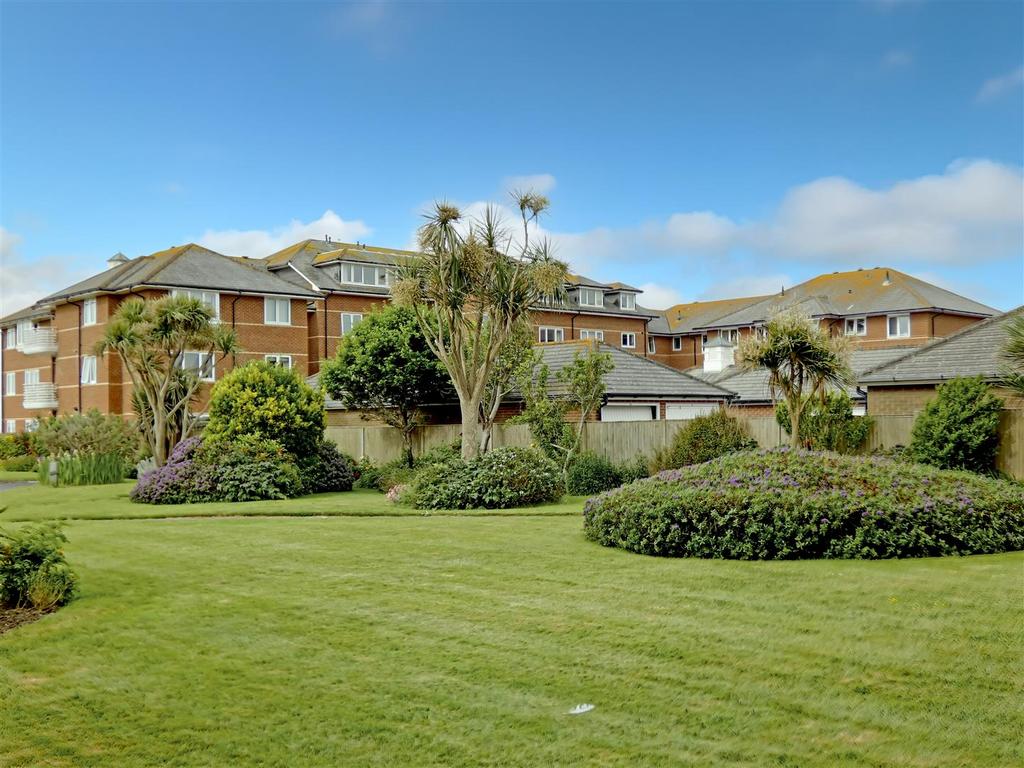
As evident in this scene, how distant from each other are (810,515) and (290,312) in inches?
1789

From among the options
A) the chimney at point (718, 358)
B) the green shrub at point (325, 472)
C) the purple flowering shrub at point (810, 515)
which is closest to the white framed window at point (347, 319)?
the chimney at point (718, 358)

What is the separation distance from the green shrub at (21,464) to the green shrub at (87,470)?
1322 cm

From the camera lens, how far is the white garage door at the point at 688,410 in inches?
1264

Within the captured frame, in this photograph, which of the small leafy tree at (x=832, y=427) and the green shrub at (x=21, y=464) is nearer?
the small leafy tree at (x=832, y=427)

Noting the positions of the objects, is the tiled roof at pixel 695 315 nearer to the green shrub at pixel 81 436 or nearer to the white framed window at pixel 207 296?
the white framed window at pixel 207 296

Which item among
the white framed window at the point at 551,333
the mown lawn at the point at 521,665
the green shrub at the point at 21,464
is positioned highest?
the white framed window at the point at 551,333

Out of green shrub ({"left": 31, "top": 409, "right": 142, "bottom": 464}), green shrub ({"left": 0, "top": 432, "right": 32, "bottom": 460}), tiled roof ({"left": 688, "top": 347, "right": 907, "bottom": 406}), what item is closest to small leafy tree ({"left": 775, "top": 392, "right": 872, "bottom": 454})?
tiled roof ({"left": 688, "top": 347, "right": 907, "bottom": 406})

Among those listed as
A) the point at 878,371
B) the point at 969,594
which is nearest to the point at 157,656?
the point at 969,594

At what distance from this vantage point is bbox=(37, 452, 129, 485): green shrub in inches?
1200

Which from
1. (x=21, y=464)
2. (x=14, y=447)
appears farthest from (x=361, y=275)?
(x=21, y=464)

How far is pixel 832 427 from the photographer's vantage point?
2345 cm

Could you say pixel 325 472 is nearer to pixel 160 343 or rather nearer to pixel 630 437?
pixel 160 343

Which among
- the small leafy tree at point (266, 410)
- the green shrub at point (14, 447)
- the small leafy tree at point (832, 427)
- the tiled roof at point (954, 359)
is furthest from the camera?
the green shrub at point (14, 447)

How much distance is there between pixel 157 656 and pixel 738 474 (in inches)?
340
